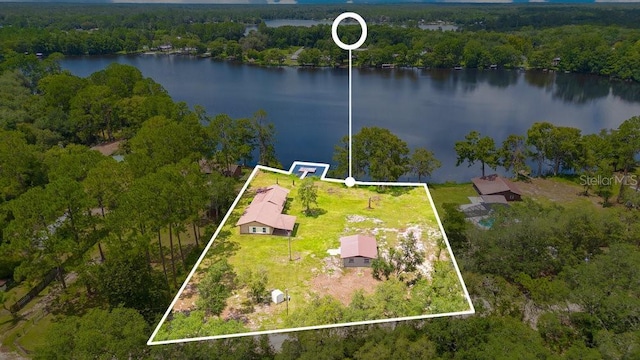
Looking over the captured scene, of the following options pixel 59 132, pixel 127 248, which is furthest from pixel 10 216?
pixel 59 132

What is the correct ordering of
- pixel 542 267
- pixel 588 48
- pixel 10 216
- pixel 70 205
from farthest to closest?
pixel 588 48
pixel 10 216
pixel 542 267
pixel 70 205

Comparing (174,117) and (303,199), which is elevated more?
(303,199)

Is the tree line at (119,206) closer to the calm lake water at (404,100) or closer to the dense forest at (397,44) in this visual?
the calm lake water at (404,100)

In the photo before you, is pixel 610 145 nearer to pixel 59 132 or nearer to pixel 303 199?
pixel 303 199

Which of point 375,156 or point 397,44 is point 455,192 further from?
point 397,44

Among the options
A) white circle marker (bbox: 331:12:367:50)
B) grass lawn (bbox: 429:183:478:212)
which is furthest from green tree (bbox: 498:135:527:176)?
white circle marker (bbox: 331:12:367:50)

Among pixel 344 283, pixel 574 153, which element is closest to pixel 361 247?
pixel 344 283
